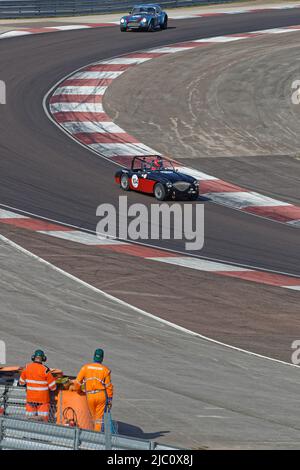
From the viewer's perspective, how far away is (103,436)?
10.8 meters

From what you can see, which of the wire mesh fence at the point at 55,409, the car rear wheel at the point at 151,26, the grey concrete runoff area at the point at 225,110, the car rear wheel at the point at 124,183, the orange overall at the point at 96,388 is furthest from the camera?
the car rear wheel at the point at 151,26

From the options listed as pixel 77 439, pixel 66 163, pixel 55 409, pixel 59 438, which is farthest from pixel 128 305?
pixel 66 163

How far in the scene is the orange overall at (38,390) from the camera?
499 inches

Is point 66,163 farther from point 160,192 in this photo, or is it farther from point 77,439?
point 77,439

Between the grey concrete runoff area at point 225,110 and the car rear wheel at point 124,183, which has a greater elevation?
the grey concrete runoff area at point 225,110

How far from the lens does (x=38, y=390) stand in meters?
12.7

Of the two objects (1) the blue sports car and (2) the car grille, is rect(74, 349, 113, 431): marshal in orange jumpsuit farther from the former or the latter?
(1) the blue sports car

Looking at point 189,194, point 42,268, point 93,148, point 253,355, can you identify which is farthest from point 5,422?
point 93,148

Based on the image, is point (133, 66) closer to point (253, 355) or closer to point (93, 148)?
point (93, 148)

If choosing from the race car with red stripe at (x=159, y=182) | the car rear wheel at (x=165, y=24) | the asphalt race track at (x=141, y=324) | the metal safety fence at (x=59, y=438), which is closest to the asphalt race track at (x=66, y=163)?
the asphalt race track at (x=141, y=324)

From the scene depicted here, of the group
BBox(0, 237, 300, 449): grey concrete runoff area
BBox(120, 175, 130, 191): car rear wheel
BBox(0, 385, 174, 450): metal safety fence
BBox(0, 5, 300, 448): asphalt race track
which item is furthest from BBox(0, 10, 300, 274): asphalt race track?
BBox(0, 385, 174, 450): metal safety fence

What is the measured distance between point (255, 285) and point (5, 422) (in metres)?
11.7

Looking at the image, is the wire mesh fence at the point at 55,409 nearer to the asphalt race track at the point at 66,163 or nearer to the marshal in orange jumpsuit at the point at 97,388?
the marshal in orange jumpsuit at the point at 97,388

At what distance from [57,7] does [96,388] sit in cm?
4443
